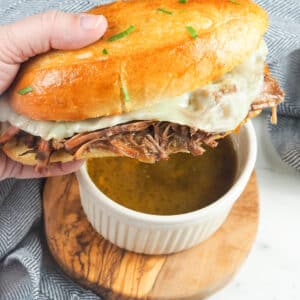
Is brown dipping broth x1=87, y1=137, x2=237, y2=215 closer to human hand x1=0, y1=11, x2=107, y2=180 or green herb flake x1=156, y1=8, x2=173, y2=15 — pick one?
human hand x1=0, y1=11, x2=107, y2=180

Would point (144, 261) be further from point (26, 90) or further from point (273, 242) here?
point (26, 90)

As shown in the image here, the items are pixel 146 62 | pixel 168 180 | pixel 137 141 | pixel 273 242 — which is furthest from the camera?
pixel 273 242

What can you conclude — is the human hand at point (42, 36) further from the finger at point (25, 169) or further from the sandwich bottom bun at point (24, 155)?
the finger at point (25, 169)

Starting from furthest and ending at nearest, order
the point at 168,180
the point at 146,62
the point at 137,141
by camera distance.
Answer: the point at 168,180
the point at 137,141
the point at 146,62

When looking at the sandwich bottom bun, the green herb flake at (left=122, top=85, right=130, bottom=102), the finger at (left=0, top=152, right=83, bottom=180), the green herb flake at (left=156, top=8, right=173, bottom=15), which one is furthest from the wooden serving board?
the green herb flake at (left=156, top=8, right=173, bottom=15)

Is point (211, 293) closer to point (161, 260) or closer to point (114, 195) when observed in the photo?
→ point (161, 260)

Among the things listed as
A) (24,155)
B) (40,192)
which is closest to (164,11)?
(24,155)

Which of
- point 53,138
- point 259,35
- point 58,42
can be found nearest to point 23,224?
point 53,138
